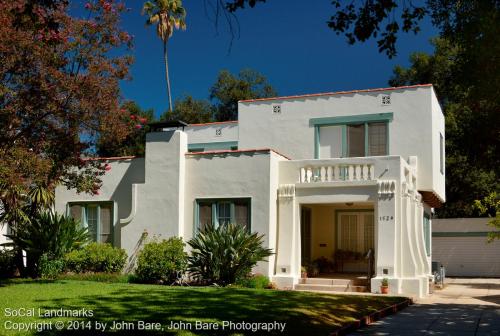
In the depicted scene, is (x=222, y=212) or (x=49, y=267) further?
(x=222, y=212)

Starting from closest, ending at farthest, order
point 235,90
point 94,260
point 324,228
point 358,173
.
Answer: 1. point 358,173
2. point 94,260
3. point 324,228
4. point 235,90

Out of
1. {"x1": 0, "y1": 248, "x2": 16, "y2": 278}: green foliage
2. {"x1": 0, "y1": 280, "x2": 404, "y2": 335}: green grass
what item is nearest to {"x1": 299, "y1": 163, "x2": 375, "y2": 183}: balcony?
{"x1": 0, "y1": 280, "x2": 404, "y2": 335}: green grass

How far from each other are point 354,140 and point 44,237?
11179 mm

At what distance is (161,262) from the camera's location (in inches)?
749

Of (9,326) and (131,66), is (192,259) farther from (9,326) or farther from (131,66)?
(9,326)

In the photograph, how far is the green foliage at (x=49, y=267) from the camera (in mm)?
20172

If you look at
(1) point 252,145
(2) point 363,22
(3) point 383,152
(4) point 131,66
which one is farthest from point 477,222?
(2) point 363,22

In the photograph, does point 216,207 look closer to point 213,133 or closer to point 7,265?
point 213,133

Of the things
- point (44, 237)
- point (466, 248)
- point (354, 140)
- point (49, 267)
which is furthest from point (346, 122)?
point (466, 248)

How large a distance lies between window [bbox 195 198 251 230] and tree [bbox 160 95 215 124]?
78.4ft

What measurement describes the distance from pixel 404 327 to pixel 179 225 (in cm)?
1015

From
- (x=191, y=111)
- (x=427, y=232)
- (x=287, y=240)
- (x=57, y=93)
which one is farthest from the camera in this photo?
(x=191, y=111)

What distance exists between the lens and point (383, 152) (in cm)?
2244

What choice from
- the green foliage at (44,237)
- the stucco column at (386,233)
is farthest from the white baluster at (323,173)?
the green foliage at (44,237)
